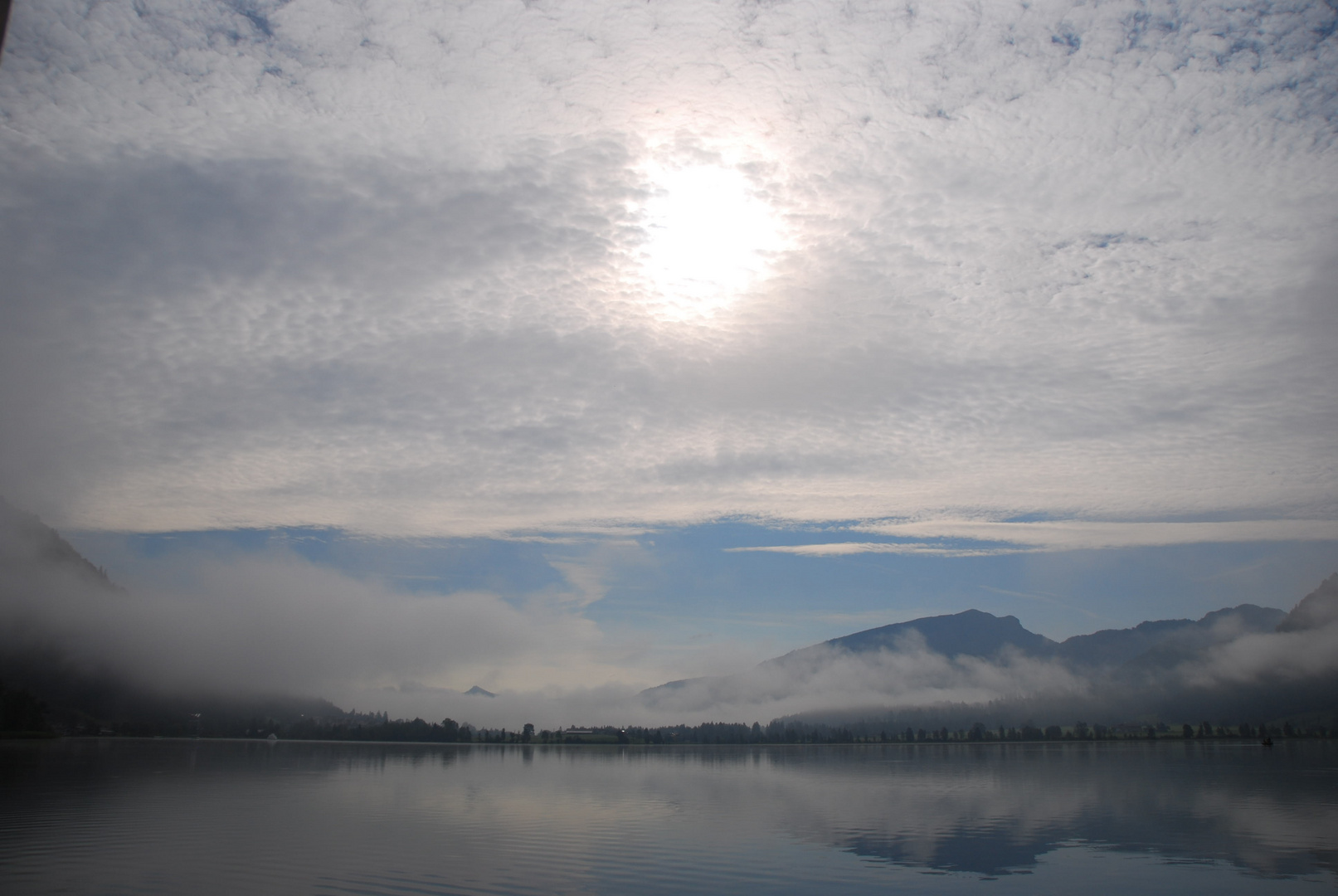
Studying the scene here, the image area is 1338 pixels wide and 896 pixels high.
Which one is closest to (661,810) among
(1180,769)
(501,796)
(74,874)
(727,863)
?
(501,796)

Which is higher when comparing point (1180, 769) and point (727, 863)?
point (727, 863)

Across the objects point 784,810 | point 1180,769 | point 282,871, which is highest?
point 282,871

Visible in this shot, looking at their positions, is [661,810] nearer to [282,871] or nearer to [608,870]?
[608,870]

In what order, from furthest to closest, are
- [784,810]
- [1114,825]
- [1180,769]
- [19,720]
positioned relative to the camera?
[19,720], [1180,769], [784,810], [1114,825]

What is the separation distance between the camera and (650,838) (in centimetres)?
4788

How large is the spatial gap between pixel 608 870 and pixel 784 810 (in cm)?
3224

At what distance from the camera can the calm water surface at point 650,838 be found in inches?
1366

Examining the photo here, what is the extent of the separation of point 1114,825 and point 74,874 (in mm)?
61293

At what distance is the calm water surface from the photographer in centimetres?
3469

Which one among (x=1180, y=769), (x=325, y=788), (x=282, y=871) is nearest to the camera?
(x=282, y=871)

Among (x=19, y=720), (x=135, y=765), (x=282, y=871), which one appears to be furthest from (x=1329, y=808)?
(x=19, y=720)

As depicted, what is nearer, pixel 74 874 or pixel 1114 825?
pixel 74 874

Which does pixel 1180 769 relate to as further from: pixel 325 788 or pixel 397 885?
pixel 397 885

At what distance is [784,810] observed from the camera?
6500 centimetres
